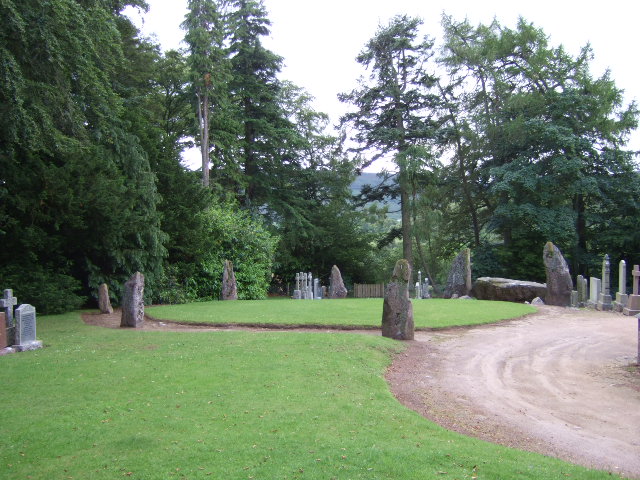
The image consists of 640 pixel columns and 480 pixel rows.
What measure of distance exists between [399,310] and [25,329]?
9.71 meters

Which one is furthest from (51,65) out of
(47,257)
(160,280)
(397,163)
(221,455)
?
(397,163)

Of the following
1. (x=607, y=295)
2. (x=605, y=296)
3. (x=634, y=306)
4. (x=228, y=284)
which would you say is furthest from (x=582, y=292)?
(x=228, y=284)

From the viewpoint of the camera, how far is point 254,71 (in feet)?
131

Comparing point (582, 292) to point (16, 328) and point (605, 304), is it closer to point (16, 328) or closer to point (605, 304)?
point (605, 304)

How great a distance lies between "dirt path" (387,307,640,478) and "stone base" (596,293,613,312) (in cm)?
609

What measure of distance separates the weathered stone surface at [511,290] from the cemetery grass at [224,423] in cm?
1762

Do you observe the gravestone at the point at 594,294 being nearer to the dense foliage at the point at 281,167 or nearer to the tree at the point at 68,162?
the dense foliage at the point at 281,167

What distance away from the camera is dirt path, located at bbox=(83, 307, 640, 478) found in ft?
Result: 24.4

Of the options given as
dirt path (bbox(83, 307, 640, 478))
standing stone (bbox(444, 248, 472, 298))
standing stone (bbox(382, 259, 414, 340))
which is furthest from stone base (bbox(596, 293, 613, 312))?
standing stone (bbox(382, 259, 414, 340))

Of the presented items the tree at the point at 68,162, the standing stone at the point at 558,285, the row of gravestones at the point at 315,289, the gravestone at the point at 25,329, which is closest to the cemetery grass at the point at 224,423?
the gravestone at the point at 25,329

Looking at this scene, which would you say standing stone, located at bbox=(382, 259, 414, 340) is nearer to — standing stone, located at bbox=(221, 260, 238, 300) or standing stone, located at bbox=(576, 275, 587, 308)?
standing stone, located at bbox=(576, 275, 587, 308)

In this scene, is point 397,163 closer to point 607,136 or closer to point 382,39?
point 382,39

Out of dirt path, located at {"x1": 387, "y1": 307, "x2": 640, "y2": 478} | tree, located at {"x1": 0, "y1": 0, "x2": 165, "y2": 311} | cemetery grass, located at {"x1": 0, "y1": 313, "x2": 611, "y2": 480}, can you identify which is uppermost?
tree, located at {"x1": 0, "y1": 0, "x2": 165, "y2": 311}

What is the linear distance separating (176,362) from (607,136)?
117 feet
